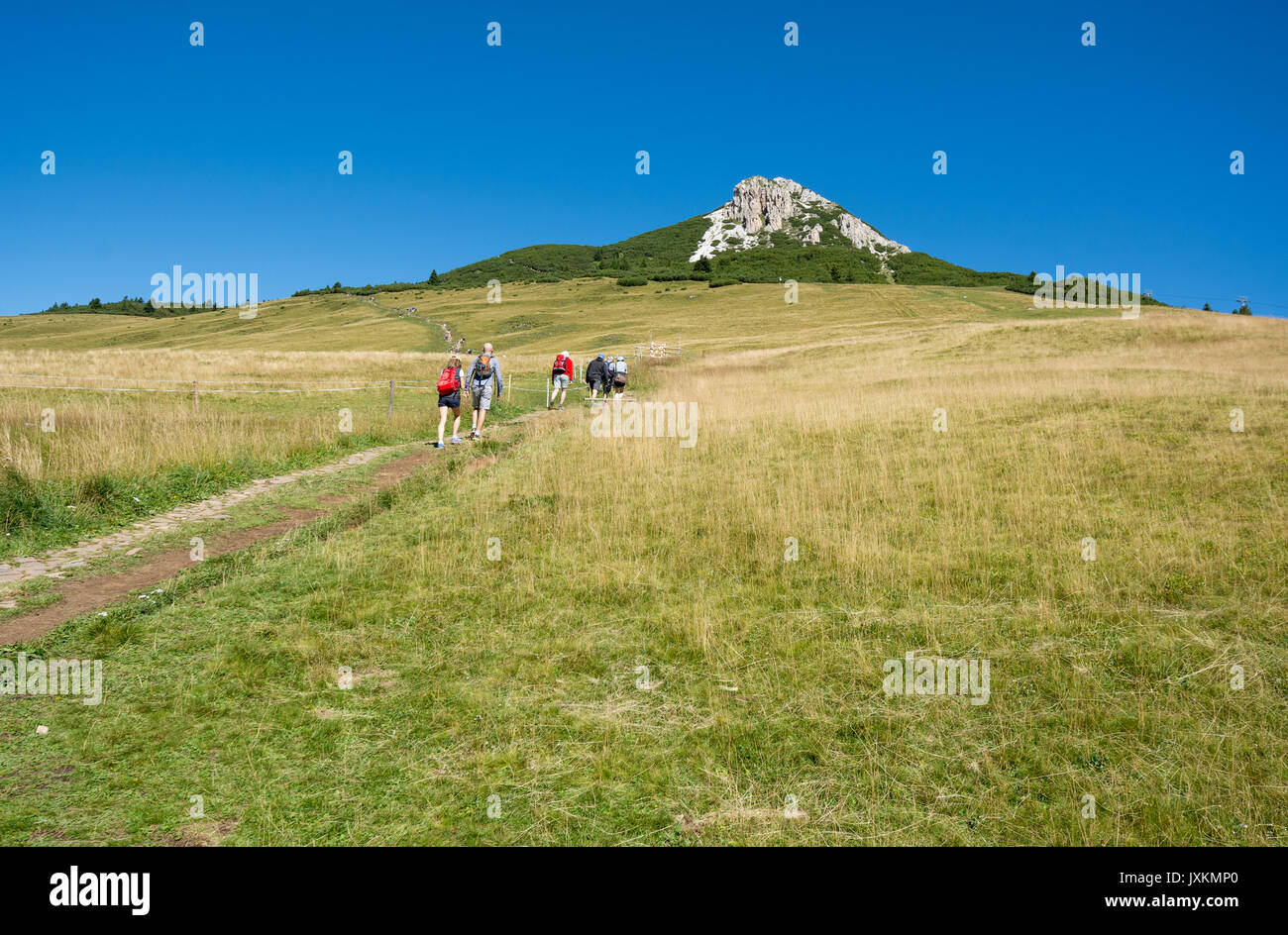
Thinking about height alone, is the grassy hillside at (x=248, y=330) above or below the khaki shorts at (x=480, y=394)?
above

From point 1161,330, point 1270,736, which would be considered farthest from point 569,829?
point 1161,330

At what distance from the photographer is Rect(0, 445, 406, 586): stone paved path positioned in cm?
828

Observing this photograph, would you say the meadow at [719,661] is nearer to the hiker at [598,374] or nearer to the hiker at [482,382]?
the hiker at [482,382]

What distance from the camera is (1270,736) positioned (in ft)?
15.6

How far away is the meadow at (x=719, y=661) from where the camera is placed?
4215 mm

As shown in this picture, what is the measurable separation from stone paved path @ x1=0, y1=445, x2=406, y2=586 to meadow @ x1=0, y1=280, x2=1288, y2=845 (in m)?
1.70

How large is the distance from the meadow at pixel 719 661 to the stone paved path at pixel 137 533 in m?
1.70

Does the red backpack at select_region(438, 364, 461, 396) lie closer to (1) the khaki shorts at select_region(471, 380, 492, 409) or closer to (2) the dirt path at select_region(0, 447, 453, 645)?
(1) the khaki shorts at select_region(471, 380, 492, 409)

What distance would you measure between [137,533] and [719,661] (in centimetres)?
908

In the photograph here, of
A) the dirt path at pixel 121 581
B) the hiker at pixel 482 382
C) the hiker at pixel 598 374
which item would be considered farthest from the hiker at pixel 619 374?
the dirt path at pixel 121 581

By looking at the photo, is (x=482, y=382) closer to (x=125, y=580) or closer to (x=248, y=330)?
(x=125, y=580)

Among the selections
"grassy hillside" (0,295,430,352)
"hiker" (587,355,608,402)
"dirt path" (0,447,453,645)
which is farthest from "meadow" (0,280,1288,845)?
"grassy hillside" (0,295,430,352)

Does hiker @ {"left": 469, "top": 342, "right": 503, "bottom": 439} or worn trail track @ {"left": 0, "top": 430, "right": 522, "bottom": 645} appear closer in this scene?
worn trail track @ {"left": 0, "top": 430, "right": 522, "bottom": 645}

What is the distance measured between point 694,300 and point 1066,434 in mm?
94710
